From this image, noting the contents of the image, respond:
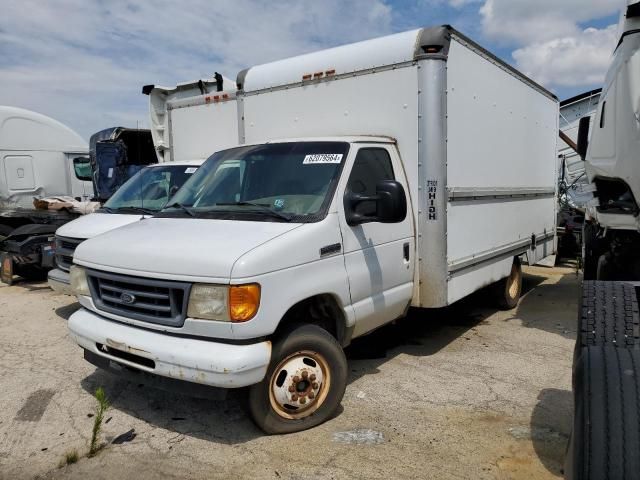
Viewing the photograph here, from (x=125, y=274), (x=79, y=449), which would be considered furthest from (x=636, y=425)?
(x=79, y=449)

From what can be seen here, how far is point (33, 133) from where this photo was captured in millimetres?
12133

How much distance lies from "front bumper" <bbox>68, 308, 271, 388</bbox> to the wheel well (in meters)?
0.48

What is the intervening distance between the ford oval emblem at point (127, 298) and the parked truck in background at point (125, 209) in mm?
2707

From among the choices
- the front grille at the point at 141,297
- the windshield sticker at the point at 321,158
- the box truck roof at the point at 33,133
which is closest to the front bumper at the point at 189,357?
the front grille at the point at 141,297

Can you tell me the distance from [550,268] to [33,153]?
1155 cm

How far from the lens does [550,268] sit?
11094mm

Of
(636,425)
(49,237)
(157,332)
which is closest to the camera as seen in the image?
(636,425)

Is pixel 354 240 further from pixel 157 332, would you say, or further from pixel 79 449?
pixel 79 449

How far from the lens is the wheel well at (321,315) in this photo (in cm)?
393

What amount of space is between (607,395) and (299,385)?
2.08m

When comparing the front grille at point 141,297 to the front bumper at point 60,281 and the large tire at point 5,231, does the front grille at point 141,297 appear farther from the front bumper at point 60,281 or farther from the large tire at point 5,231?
the large tire at point 5,231

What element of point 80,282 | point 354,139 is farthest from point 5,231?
point 354,139

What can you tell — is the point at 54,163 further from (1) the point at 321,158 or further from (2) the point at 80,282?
(1) the point at 321,158

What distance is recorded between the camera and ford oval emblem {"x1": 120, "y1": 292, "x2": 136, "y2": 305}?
12.2ft
